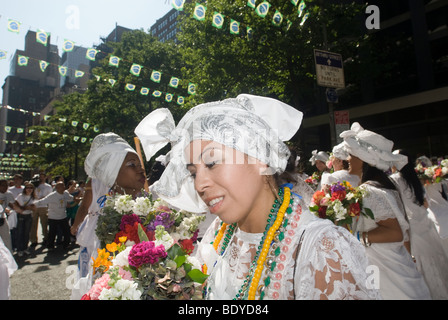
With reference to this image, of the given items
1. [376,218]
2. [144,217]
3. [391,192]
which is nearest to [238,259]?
[144,217]

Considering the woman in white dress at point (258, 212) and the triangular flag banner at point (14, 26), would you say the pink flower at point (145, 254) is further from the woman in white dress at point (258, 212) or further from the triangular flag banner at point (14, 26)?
the triangular flag banner at point (14, 26)

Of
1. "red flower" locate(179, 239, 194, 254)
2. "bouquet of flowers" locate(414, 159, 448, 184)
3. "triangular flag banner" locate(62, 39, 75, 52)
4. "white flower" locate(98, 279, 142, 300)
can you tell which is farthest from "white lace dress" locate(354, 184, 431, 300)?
"triangular flag banner" locate(62, 39, 75, 52)

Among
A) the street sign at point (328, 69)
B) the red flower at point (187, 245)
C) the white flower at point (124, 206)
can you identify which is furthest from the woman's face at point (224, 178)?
the street sign at point (328, 69)

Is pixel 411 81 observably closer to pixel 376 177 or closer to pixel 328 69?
pixel 328 69

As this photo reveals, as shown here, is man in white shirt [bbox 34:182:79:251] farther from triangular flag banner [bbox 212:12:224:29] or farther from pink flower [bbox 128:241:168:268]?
pink flower [bbox 128:241:168:268]

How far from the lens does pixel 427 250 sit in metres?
4.86

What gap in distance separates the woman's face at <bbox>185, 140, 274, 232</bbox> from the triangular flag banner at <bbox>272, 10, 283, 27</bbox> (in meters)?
13.0

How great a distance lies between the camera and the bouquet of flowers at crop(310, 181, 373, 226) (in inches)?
150

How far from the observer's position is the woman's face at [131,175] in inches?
165

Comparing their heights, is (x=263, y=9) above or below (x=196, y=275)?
above

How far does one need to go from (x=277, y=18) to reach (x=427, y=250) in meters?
11.5

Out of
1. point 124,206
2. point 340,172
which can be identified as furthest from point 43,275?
point 340,172
